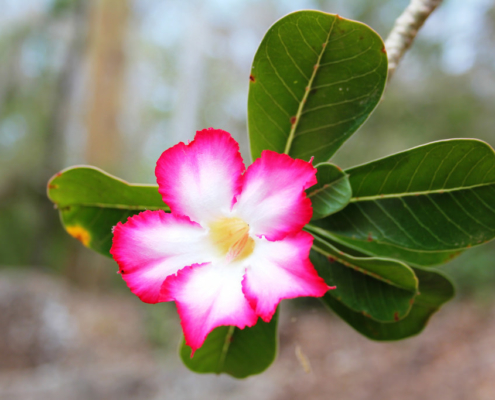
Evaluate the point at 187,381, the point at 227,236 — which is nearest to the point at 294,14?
the point at 227,236

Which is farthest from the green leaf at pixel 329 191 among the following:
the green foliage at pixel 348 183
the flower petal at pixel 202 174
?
the flower petal at pixel 202 174

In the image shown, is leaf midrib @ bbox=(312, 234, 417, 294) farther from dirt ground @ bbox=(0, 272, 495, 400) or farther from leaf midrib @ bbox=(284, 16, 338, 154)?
dirt ground @ bbox=(0, 272, 495, 400)

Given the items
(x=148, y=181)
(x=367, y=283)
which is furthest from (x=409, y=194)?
(x=148, y=181)

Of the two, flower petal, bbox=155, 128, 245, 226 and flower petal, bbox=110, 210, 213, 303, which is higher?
flower petal, bbox=155, 128, 245, 226

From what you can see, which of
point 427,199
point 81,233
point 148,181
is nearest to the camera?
point 427,199

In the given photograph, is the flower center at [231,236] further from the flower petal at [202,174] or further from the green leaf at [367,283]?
the green leaf at [367,283]

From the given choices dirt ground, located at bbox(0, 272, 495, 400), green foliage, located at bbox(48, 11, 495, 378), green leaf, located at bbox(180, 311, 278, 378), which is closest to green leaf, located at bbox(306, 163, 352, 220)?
green foliage, located at bbox(48, 11, 495, 378)

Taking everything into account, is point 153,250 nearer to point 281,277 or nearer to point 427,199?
point 281,277
